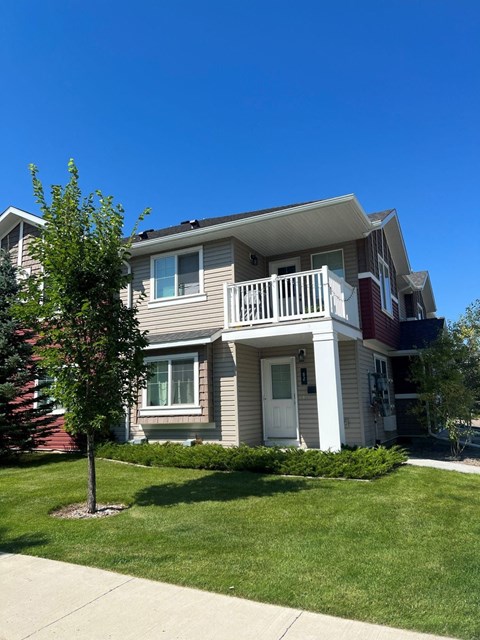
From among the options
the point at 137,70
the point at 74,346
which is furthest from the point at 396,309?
the point at 74,346

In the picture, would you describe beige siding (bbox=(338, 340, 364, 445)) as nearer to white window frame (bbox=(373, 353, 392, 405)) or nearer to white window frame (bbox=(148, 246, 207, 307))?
white window frame (bbox=(373, 353, 392, 405))

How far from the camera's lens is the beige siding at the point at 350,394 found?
11.8m

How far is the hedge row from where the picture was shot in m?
8.34

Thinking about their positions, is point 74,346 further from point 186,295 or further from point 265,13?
point 265,13

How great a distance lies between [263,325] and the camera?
11.2 meters

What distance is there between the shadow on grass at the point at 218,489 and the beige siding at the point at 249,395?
10.5 feet

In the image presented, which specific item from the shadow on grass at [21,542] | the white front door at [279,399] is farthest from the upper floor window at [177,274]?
the shadow on grass at [21,542]

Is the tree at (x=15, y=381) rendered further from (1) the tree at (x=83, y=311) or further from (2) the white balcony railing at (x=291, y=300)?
(2) the white balcony railing at (x=291, y=300)

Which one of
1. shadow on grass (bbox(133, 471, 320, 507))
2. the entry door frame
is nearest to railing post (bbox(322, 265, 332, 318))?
the entry door frame

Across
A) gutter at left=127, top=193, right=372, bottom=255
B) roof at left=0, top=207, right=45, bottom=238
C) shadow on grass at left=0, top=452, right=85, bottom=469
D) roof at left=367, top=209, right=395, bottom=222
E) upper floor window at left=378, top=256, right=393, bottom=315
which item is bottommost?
shadow on grass at left=0, top=452, right=85, bottom=469

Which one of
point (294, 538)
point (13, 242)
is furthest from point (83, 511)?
point (13, 242)

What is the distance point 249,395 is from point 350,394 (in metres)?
2.76

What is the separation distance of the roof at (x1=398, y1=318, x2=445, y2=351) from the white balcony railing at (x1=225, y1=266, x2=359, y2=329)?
174 inches

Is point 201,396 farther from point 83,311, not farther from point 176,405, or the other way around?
point 83,311
